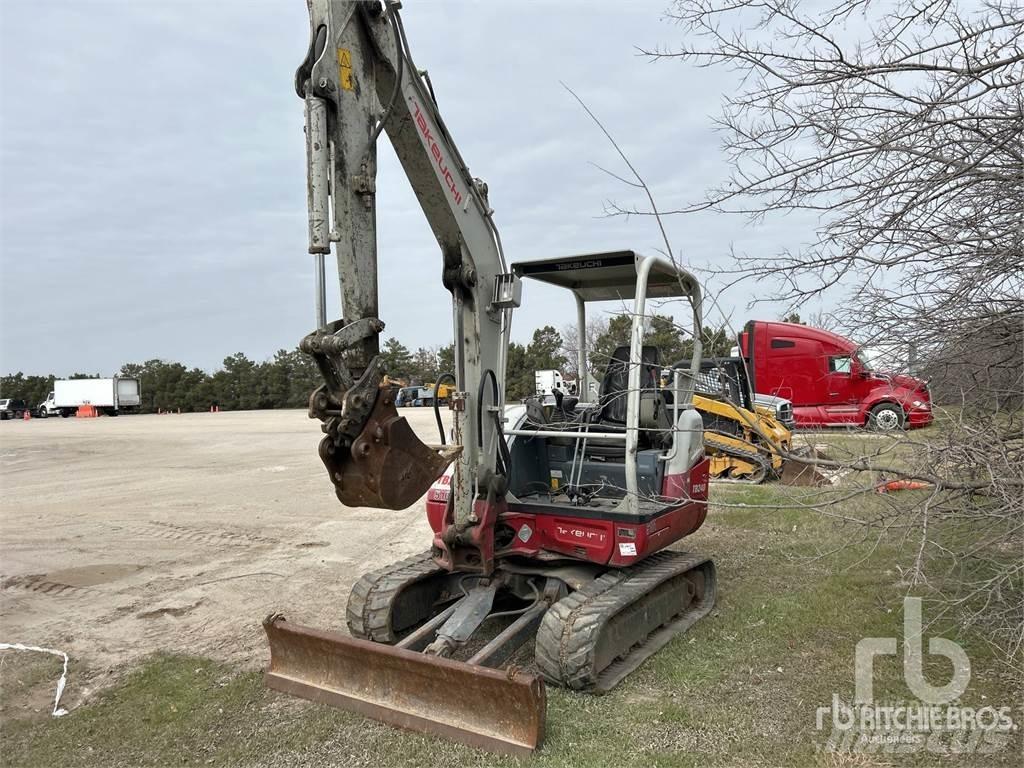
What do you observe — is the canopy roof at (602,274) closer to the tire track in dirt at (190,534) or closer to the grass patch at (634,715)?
the grass patch at (634,715)

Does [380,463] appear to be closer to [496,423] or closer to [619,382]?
[496,423]

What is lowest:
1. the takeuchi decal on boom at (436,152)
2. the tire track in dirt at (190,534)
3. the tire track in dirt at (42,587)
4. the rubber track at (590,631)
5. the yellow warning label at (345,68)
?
the tire track in dirt at (42,587)

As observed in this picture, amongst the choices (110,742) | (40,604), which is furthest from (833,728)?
(40,604)

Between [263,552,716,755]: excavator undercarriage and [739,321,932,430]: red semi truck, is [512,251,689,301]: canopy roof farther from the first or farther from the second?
[739,321,932,430]: red semi truck

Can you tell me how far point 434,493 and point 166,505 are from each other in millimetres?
8128

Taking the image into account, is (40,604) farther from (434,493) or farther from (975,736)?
(975,736)

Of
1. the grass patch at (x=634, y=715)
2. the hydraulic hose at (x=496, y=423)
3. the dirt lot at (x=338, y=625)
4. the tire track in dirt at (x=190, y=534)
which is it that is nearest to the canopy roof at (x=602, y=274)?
the hydraulic hose at (x=496, y=423)

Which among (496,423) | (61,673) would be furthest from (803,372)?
(61,673)

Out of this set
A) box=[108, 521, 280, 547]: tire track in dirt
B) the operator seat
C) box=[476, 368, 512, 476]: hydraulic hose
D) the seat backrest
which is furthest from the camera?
box=[108, 521, 280, 547]: tire track in dirt

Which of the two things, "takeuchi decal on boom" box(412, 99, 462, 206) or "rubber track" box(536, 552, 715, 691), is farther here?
"takeuchi decal on boom" box(412, 99, 462, 206)

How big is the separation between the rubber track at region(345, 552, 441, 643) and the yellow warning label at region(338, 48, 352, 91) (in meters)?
3.29

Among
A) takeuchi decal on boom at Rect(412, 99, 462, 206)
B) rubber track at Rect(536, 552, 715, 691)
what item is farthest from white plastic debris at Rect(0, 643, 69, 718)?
takeuchi decal on boom at Rect(412, 99, 462, 206)

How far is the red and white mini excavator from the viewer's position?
3918 mm

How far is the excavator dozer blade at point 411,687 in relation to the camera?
3.76 m
